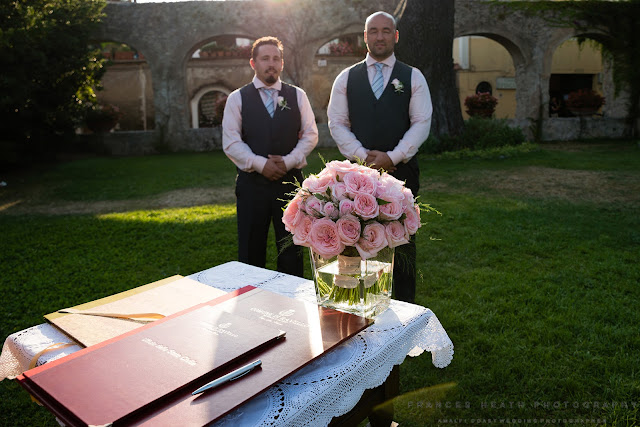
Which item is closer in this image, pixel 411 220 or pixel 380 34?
pixel 411 220

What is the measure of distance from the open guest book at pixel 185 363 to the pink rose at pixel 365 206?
373mm

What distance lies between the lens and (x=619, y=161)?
10750 mm

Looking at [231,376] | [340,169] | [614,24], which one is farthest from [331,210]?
[614,24]

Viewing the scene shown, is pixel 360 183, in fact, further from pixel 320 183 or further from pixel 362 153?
pixel 362 153

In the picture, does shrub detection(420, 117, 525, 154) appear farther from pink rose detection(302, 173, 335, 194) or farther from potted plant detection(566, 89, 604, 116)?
pink rose detection(302, 173, 335, 194)

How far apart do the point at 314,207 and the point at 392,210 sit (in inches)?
11.0

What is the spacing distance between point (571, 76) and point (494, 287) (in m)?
26.2

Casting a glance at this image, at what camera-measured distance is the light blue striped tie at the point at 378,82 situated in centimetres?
346

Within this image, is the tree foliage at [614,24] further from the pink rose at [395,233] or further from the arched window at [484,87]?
the pink rose at [395,233]

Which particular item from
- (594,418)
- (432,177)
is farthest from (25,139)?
(594,418)

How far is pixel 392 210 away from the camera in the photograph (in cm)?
172

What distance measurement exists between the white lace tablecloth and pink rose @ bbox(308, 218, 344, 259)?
32 centimetres

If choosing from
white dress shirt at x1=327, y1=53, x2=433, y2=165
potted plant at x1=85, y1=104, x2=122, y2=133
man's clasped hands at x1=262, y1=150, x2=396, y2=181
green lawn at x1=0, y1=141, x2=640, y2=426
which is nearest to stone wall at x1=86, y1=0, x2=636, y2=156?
potted plant at x1=85, y1=104, x2=122, y2=133

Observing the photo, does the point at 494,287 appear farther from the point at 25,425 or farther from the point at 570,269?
the point at 25,425
